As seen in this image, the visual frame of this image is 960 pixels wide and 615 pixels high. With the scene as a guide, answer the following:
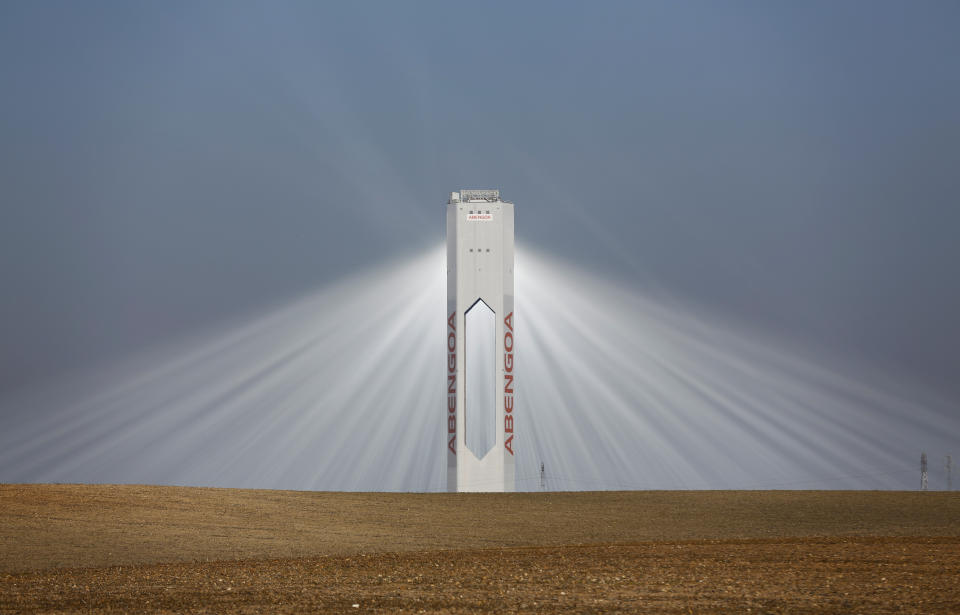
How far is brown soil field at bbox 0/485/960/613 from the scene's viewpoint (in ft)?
36.8

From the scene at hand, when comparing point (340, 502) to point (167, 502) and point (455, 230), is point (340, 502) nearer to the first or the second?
point (167, 502)

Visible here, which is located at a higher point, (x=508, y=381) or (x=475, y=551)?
(x=508, y=381)

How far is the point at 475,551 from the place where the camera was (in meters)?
16.5

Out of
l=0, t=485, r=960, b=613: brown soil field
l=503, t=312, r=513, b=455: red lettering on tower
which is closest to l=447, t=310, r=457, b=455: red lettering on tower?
l=503, t=312, r=513, b=455: red lettering on tower

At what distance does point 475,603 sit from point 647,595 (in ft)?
5.78

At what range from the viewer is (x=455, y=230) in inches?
1073

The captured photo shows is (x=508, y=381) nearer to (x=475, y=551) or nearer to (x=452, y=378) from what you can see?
(x=452, y=378)

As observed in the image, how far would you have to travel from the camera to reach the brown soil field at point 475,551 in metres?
11.2

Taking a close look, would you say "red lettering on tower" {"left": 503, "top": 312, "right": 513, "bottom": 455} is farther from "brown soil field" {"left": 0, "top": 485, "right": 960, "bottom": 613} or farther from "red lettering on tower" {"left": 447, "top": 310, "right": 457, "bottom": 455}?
"brown soil field" {"left": 0, "top": 485, "right": 960, "bottom": 613}

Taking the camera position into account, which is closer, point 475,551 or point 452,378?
point 475,551

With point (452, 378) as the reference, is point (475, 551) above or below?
below

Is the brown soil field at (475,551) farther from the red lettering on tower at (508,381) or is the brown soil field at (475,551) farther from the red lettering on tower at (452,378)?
the red lettering on tower at (452,378)

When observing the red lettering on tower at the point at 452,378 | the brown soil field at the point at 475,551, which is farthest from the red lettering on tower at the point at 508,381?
the brown soil field at the point at 475,551

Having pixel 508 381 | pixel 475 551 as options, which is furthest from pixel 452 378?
pixel 475 551
